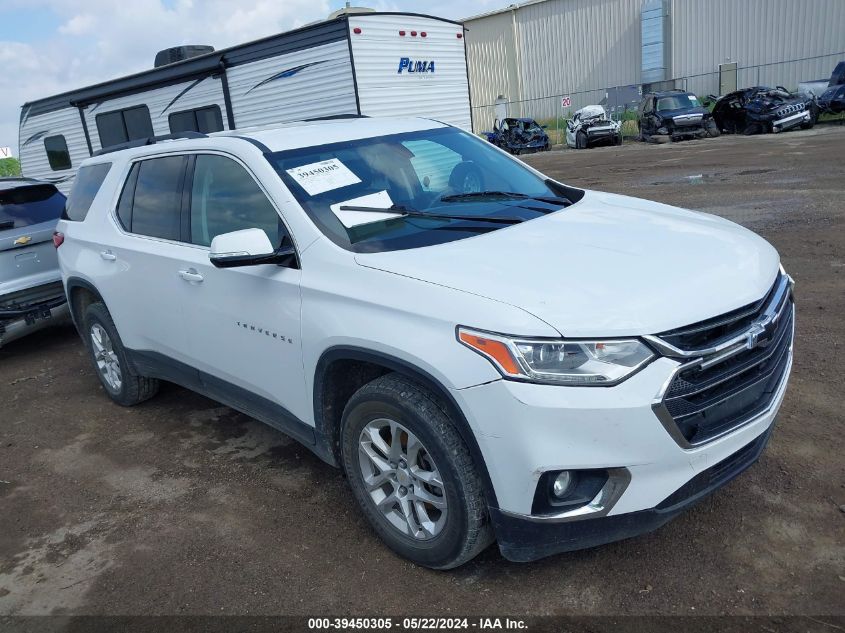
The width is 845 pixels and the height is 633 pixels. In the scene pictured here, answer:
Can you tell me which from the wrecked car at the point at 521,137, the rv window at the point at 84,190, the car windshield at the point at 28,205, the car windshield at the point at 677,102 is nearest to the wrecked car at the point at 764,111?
the car windshield at the point at 677,102

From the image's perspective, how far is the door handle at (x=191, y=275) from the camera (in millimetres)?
3845

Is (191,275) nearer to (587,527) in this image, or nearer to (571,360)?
(571,360)

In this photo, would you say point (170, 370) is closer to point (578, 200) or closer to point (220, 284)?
point (220, 284)

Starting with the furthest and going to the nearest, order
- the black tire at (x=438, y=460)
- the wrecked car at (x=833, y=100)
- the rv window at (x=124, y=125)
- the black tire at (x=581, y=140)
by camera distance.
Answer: the black tire at (x=581, y=140), the wrecked car at (x=833, y=100), the rv window at (x=124, y=125), the black tire at (x=438, y=460)

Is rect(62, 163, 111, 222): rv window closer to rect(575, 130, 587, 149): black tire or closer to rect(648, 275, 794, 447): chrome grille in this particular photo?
rect(648, 275, 794, 447): chrome grille

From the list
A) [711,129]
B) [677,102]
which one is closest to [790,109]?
[711,129]

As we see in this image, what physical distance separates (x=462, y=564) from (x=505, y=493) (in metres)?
0.56

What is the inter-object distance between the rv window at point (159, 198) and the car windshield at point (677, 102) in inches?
880

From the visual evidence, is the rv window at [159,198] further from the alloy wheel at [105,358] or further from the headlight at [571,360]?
the headlight at [571,360]

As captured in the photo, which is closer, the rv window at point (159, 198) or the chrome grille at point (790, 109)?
the rv window at point (159, 198)

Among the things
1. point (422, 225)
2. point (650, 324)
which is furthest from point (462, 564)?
point (422, 225)

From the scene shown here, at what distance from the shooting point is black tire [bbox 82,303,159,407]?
5039 mm

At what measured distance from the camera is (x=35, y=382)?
20.5 feet

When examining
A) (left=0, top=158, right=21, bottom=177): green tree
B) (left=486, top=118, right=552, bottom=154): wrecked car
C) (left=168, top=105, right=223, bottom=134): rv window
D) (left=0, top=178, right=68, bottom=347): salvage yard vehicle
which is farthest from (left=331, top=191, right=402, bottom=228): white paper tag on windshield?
(left=0, top=158, right=21, bottom=177): green tree
